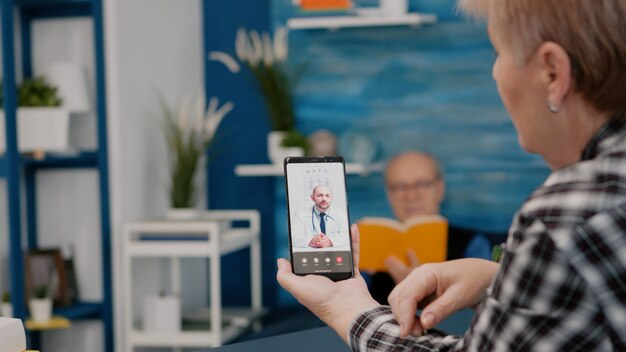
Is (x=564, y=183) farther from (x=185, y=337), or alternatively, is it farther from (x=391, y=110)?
(x=391, y=110)

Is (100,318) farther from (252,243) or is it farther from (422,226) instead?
(422,226)

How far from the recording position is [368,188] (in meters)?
4.39

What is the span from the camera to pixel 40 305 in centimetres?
340

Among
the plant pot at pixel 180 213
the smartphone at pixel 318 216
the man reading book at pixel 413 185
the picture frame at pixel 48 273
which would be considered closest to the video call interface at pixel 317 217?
the smartphone at pixel 318 216

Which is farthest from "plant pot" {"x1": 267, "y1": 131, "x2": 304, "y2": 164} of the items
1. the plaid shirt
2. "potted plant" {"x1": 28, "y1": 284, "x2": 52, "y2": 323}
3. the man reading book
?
the plaid shirt

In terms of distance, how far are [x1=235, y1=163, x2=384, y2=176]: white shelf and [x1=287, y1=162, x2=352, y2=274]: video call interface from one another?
110 inches

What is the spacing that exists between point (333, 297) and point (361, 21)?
10.4 feet

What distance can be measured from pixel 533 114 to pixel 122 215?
315cm

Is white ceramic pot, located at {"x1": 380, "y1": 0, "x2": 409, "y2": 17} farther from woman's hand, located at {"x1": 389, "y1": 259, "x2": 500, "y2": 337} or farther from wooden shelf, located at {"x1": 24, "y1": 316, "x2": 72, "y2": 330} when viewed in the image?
woman's hand, located at {"x1": 389, "y1": 259, "x2": 500, "y2": 337}

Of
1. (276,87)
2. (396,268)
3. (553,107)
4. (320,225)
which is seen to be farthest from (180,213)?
(553,107)

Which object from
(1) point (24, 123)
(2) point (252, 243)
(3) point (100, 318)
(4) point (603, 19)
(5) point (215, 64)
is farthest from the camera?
(5) point (215, 64)

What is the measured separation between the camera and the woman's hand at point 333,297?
1049mm

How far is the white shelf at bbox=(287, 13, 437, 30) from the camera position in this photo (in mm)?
4117

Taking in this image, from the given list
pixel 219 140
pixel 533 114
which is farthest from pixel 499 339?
pixel 219 140
